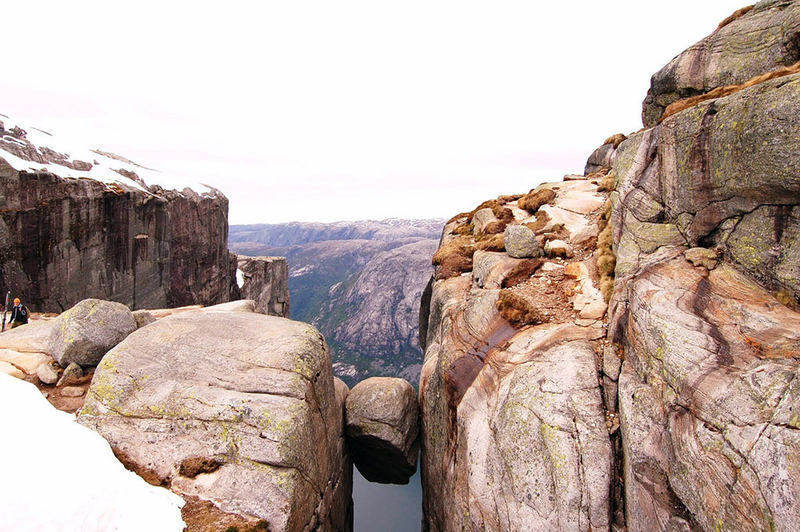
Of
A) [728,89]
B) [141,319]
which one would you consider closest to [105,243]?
[141,319]

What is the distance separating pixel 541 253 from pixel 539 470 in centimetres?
1240

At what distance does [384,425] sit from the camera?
19234 mm

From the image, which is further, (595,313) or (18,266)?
(18,266)

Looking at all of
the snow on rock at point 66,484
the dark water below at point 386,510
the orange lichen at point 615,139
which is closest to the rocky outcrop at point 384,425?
the snow on rock at point 66,484

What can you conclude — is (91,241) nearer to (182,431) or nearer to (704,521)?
(182,431)

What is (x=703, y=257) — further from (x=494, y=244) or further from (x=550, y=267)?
(x=494, y=244)

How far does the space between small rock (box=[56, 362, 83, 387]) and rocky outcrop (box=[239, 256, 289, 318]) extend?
5818cm

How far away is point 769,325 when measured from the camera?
8.95m

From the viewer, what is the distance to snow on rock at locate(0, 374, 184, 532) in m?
8.64

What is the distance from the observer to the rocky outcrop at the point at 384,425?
19234mm

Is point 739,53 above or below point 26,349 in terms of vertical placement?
above

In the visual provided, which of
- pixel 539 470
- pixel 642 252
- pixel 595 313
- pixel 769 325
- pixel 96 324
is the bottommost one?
pixel 539 470

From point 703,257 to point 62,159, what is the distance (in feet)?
202

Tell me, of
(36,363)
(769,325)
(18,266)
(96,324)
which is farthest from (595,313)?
(18,266)
